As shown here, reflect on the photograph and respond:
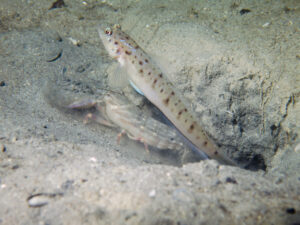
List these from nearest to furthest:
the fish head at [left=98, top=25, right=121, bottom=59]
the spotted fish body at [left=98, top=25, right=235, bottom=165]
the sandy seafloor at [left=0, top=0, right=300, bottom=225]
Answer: the sandy seafloor at [left=0, top=0, right=300, bottom=225], the spotted fish body at [left=98, top=25, right=235, bottom=165], the fish head at [left=98, top=25, right=121, bottom=59]

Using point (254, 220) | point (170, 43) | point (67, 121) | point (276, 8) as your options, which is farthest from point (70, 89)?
point (276, 8)

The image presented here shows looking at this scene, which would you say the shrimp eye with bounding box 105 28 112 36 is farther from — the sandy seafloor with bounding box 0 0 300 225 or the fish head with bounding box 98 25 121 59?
the sandy seafloor with bounding box 0 0 300 225

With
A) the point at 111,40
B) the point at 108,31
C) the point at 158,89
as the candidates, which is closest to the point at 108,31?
the point at 108,31

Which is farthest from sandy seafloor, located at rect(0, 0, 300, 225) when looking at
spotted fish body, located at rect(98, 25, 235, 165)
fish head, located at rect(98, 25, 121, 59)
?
fish head, located at rect(98, 25, 121, 59)

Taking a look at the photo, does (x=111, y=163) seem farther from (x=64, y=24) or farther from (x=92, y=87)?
(x=64, y=24)

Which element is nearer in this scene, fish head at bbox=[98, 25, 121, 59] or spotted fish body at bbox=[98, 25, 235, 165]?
spotted fish body at bbox=[98, 25, 235, 165]

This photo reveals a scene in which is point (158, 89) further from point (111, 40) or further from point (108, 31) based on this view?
point (108, 31)

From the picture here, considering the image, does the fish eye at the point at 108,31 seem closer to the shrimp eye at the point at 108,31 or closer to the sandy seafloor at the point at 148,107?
the shrimp eye at the point at 108,31
